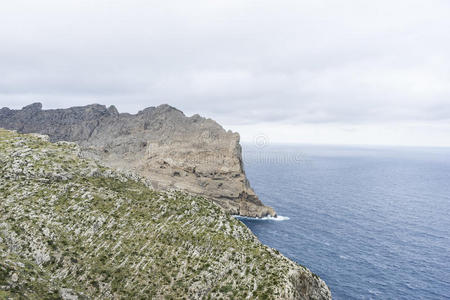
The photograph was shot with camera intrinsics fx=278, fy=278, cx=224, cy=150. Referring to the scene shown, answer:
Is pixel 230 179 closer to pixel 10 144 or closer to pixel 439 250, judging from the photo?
pixel 439 250

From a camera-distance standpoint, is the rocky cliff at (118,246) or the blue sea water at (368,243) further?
the blue sea water at (368,243)

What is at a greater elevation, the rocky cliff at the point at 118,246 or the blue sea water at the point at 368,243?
the rocky cliff at the point at 118,246

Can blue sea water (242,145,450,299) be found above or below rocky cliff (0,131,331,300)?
below

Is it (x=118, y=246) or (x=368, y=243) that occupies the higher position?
(x=118, y=246)

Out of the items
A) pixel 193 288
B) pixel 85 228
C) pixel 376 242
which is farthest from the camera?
pixel 376 242

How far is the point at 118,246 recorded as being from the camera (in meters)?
45.2

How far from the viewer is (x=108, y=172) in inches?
2472

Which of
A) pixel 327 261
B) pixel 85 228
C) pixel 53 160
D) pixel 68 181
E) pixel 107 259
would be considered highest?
pixel 53 160

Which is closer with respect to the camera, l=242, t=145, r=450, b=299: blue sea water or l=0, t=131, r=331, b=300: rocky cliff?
l=0, t=131, r=331, b=300: rocky cliff

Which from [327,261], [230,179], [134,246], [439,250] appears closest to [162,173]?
[230,179]

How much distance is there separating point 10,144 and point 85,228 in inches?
1257

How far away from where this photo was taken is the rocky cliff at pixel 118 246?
128 feet

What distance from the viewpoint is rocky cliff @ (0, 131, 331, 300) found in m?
38.9

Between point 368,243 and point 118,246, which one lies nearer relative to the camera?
point 118,246
